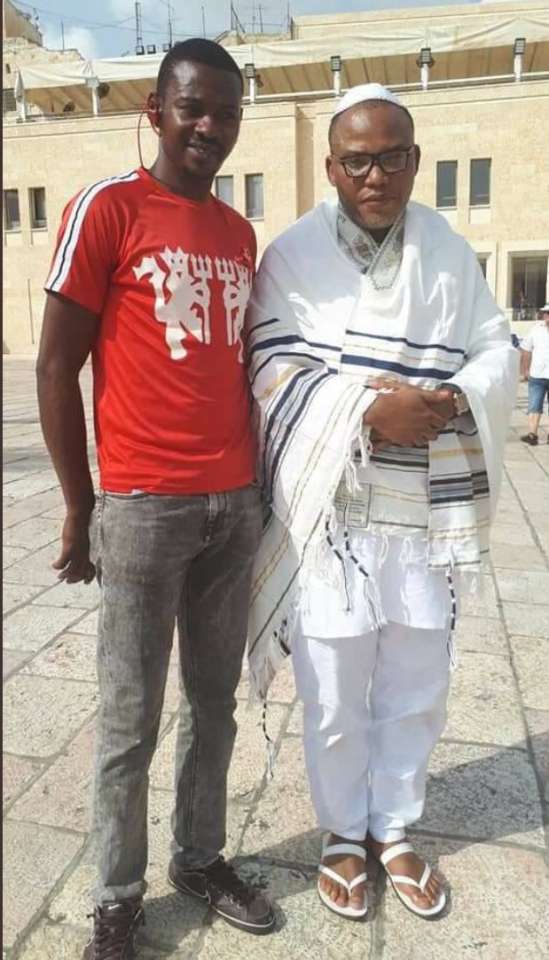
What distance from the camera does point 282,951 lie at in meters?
1.91

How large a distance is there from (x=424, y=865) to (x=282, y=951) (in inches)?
18.0

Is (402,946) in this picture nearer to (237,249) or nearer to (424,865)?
(424,865)

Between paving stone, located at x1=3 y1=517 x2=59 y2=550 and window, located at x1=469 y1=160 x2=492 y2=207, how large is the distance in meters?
24.4

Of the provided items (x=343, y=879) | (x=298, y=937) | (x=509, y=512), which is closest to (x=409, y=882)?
(x=343, y=879)

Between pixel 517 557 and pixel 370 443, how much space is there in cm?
353

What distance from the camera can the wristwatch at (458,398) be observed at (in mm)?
Result: 1841

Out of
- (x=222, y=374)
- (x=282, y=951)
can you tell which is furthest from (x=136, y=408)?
(x=282, y=951)

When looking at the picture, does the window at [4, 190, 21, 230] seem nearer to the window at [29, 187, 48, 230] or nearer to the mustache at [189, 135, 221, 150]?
the window at [29, 187, 48, 230]

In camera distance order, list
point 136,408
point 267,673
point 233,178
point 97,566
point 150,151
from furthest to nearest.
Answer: point 233,178 → point 150,151 → point 267,673 → point 97,566 → point 136,408

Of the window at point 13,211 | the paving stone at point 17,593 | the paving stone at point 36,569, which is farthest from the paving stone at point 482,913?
the window at point 13,211

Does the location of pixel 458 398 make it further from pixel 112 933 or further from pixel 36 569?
pixel 36 569

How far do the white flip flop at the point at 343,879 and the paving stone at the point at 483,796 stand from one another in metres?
0.35

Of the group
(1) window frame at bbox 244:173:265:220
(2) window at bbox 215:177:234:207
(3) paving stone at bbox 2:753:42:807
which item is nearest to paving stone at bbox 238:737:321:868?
(3) paving stone at bbox 2:753:42:807

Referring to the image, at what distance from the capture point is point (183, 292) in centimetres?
165
